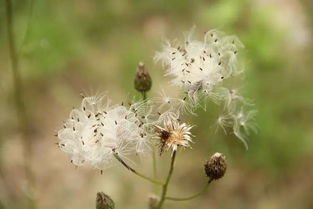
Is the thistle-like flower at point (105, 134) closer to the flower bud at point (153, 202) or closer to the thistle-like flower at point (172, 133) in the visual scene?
the thistle-like flower at point (172, 133)

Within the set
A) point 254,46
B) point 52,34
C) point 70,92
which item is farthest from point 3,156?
point 254,46

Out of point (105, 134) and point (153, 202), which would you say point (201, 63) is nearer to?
point (105, 134)

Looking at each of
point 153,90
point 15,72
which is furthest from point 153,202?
point 153,90

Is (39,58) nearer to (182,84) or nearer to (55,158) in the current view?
(55,158)

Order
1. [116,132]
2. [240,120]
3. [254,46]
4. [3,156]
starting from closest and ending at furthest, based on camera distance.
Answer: [116,132] → [240,120] → [254,46] → [3,156]

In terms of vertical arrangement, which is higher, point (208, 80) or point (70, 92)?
point (70, 92)

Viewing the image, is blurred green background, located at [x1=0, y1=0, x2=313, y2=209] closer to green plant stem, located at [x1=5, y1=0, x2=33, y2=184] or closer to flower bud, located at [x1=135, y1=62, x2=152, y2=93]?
green plant stem, located at [x1=5, y1=0, x2=33, y2=184]
